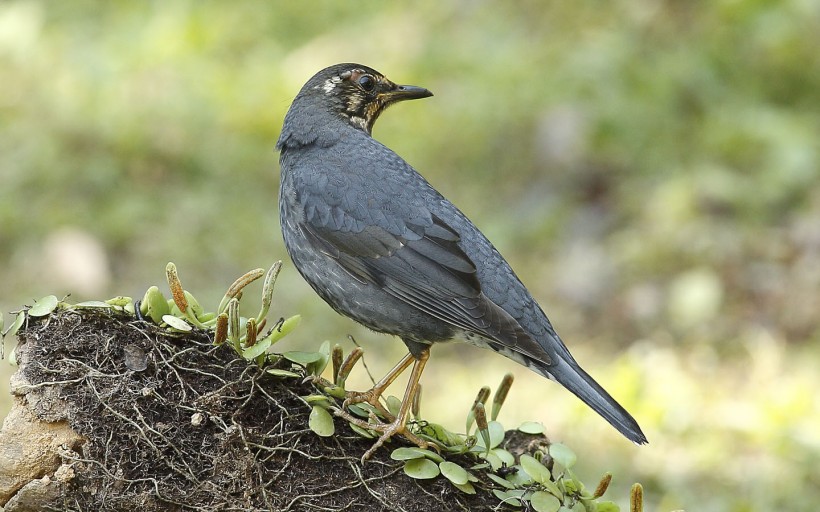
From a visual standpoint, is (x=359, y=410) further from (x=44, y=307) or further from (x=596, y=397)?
(x=44, y=307)

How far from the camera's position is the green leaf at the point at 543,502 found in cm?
349

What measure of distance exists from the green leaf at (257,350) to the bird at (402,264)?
1.90 feet

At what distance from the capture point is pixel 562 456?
3.64 meters

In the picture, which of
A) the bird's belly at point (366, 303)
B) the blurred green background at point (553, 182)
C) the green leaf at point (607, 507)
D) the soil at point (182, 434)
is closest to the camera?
the soil at point (182, 434)

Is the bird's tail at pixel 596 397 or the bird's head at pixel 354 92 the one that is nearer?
the bird's tail at pixel 596 397

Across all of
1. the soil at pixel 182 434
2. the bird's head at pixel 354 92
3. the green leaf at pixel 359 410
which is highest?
the bird's head at pixel 354 92

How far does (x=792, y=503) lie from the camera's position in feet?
18.5

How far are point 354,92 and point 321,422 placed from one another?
2.12 metres

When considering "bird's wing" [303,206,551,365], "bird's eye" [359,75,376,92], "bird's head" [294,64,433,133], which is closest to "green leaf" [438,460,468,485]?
"bird's wing" [303,206,551,365]

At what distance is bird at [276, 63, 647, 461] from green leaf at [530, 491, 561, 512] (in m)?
0.47

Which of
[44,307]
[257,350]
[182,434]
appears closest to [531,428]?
[257,350]

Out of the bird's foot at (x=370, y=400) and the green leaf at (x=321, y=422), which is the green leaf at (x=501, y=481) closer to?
the bird's foot at (x=370, y=400)

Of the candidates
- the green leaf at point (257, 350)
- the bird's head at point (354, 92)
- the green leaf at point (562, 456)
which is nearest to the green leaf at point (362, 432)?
the green leaf at point (257, 350)

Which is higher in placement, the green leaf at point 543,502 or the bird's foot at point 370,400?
the bird's foot at point 370,400
